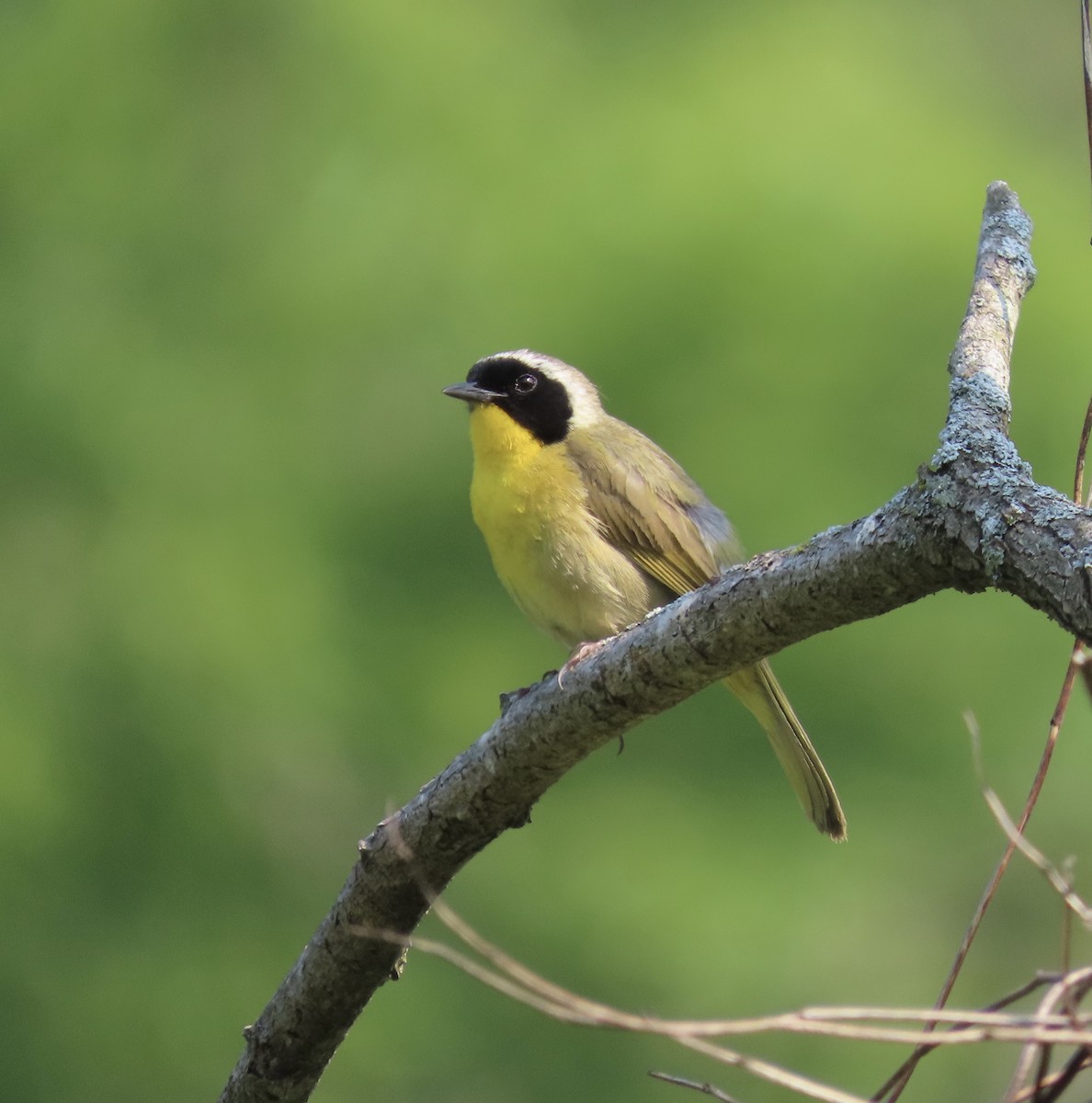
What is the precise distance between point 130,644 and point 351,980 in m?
5.02

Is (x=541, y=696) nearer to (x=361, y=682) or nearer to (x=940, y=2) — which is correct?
(x=361, y=682)

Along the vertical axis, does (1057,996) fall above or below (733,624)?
below

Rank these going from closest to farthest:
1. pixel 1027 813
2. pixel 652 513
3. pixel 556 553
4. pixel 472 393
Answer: pixel 1027 813
pixel 556 553
pixel 652 513
pixel 472 393

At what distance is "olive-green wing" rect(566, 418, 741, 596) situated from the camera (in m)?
5.05

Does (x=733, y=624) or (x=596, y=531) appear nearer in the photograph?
(x=733, y=624)

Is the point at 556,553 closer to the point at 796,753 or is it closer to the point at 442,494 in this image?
the point at 796,753

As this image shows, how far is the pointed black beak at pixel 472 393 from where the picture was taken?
5484mm

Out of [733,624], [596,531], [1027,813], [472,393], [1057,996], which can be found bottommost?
[1057,996]

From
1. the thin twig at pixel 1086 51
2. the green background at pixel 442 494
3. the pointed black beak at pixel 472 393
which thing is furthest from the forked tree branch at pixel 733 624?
the green background at pixel 442 494

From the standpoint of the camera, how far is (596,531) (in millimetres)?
4980

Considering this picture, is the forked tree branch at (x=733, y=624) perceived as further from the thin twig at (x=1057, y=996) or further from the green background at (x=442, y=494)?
the green background at (x=442, y=494)

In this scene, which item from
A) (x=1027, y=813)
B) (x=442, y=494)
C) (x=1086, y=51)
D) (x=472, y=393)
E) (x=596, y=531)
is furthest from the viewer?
(x=442, y=494)

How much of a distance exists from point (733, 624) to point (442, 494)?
19.4 ft

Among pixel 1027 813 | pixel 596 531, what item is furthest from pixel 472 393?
pixel 1027 813
